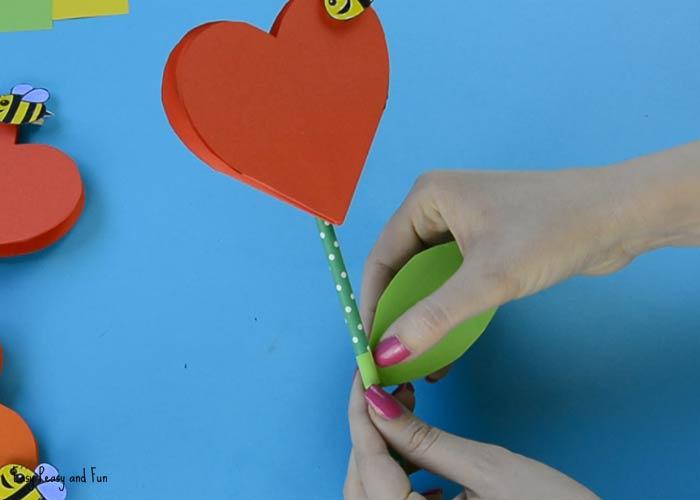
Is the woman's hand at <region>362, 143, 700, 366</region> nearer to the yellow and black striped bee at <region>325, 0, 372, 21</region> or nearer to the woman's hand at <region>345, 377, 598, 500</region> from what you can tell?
the woman's hand at <region>345, 377, 598, 500</region>

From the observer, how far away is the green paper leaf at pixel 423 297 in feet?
1.96

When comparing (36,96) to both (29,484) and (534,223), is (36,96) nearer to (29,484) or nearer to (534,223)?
(29,484)

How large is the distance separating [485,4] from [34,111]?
539 millimetres

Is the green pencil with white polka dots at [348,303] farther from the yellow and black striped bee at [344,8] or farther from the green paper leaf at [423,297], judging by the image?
the yellow and black striped bee at [344,8]

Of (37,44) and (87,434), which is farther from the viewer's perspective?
(37,44)

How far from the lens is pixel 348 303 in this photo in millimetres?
537

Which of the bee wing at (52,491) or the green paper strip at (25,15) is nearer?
the bee wing at (52,491)

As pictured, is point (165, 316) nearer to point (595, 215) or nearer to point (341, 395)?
point (341, 395)

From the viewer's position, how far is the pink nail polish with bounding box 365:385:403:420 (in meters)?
0.55

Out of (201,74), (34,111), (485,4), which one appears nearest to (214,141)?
(201,74)

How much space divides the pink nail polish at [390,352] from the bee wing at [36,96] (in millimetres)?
515

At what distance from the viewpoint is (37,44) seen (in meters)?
0.87

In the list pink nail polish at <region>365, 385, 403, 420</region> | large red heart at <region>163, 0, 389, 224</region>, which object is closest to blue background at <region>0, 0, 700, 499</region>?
pink nail polish at <region>365, 385, 403, 420</region>

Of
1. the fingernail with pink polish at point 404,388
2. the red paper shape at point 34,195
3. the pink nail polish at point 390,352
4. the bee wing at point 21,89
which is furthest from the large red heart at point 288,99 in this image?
the bee wing at point 21,89
